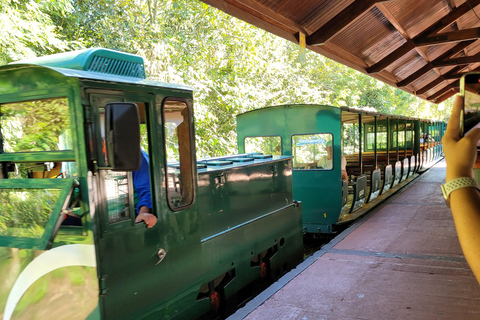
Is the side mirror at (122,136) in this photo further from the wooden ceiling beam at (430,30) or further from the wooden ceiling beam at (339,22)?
the wooden ceiling beam at (430,30)

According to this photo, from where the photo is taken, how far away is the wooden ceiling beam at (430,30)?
28.0ft

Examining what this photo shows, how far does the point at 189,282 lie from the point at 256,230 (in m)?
1.54

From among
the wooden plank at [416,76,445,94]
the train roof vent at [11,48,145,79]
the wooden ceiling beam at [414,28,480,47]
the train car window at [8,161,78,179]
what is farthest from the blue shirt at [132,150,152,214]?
the wooden plank at [416,76,445,94]

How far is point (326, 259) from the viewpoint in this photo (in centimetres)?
556

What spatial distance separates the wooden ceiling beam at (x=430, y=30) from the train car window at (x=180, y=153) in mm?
7244

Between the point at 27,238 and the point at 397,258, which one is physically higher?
the point at 27,238

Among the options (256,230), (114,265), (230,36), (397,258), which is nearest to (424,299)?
(397,258)

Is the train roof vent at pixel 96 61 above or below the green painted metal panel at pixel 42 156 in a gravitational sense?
above

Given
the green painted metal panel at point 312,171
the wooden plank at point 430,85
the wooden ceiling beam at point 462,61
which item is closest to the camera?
the green painted metal panel at point 312,171

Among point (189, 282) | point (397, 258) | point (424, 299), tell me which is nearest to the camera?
point (189, 282)

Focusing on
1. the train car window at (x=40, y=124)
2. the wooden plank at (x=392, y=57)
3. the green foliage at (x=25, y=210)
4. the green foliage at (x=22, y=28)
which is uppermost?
the green foliage at (x=22, y=28)

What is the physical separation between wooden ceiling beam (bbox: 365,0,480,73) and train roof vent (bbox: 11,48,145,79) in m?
7.48

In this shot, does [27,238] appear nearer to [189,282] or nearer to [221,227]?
[189,282]

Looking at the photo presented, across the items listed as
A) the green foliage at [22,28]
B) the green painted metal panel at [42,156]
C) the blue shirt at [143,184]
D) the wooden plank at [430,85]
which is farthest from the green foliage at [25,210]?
the wooden plank at [430,85]
